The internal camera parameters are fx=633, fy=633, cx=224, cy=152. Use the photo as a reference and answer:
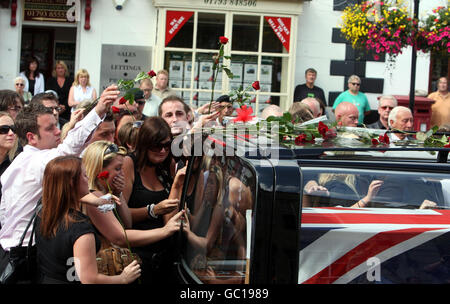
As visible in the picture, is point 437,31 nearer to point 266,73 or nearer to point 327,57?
point 327,57

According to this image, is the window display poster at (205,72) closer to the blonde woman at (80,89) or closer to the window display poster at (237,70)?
the window display poster at (237,70)

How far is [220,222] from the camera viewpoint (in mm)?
2516

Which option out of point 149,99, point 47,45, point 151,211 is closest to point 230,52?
point 149,99

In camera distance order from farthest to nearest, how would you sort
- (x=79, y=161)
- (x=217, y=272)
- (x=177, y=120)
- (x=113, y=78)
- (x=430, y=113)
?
(x=113, y=78)
(x=430, y=113)
(x=177, y=120)
(x=79, y=161)
(x=217, y=272)

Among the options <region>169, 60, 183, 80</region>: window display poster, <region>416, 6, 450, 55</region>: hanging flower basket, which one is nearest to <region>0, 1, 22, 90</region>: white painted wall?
<region>169, 60, 183, 80</region>: window display poster

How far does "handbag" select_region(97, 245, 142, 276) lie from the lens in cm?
341

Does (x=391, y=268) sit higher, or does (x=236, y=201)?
(x=236, y=201)

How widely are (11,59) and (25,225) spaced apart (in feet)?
26.3

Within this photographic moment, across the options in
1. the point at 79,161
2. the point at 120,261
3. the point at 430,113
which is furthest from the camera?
the point at 430,113

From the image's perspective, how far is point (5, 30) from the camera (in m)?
10.9

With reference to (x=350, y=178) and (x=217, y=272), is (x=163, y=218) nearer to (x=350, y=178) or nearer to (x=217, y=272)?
(x=217, y=272)

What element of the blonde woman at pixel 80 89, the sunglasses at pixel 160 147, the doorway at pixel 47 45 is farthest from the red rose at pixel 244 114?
the doorway at pixel 47 45

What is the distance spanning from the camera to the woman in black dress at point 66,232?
3061mm

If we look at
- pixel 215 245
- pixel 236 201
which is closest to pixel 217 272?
pixel 215 245
